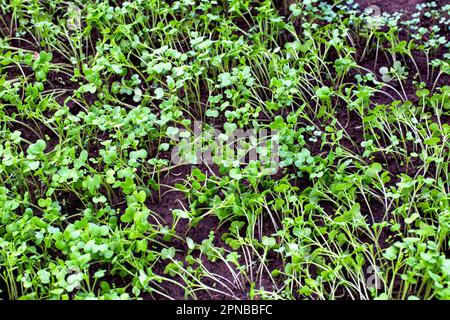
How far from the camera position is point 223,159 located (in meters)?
2.86

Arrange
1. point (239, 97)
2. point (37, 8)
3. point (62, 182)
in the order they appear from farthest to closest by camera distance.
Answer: point (37, 8)
point (239, 97)
point (62, 182)

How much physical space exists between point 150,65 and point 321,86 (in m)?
0.86

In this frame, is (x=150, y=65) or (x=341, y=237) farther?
(x=150, y=65)

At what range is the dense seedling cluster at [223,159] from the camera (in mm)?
2547

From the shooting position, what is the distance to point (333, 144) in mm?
2971

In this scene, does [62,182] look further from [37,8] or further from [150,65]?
[37,8]

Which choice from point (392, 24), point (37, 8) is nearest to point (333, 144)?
point (392, 24)

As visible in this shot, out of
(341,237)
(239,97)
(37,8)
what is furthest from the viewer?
(37,8)

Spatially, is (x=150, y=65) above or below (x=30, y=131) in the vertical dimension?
above

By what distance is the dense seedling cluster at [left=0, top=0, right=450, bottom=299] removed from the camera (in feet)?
8.36

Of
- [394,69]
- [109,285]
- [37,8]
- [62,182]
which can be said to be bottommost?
[109,285]

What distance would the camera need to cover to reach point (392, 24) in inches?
133

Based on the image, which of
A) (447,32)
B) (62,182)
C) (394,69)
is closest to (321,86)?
(394,69)

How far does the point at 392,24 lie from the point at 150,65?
123 centimetres
